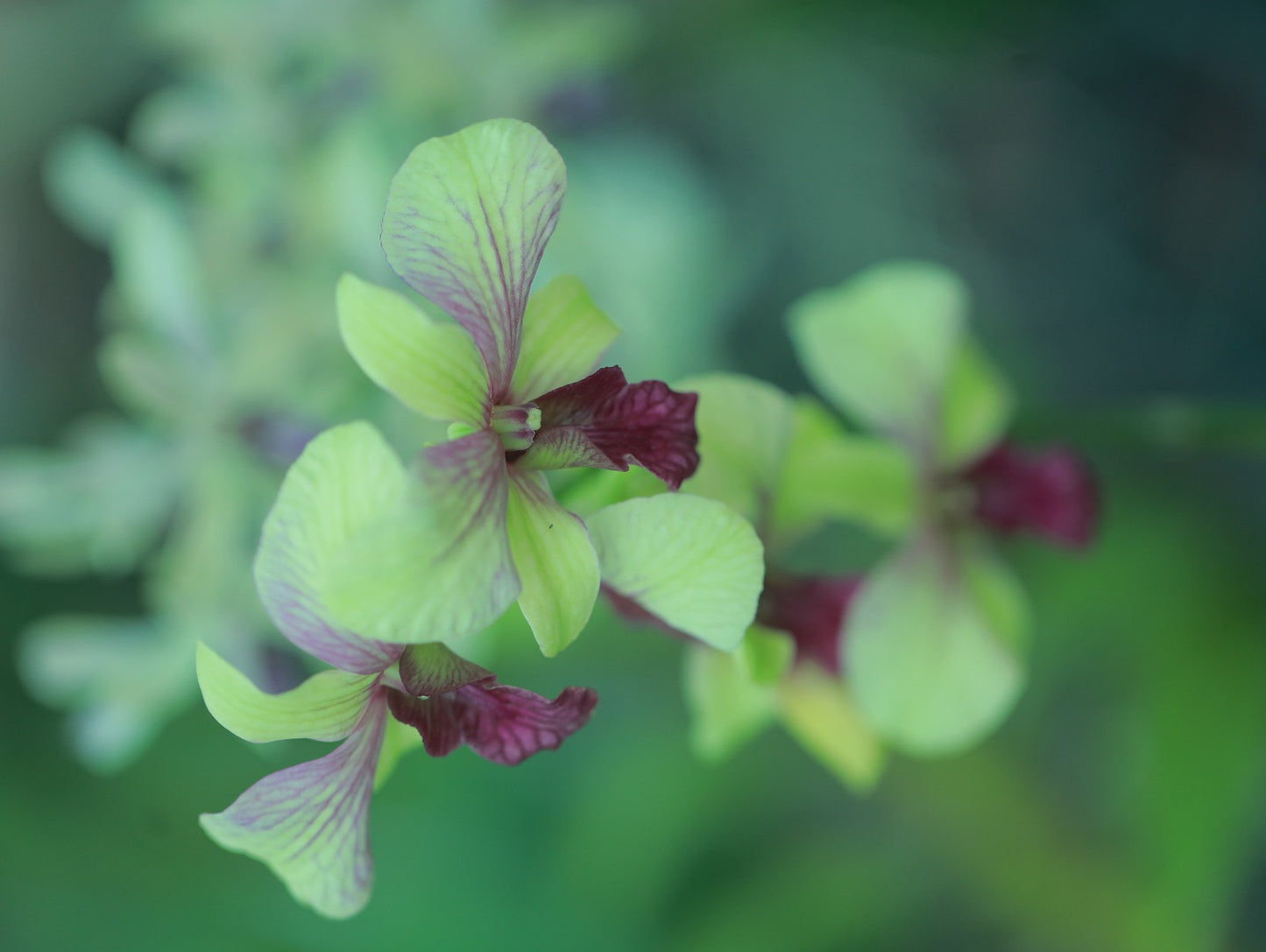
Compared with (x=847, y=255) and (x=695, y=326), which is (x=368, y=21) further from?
(x=847, y=255)

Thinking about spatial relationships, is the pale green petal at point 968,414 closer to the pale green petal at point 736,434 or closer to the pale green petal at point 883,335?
the pale green petal at point 883,335

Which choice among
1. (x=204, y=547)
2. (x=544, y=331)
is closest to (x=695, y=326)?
(x=204, y=547)

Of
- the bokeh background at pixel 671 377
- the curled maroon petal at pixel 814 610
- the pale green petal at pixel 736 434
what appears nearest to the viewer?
the pale green petal at pixel 736 434

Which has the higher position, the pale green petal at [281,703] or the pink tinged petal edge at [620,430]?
the pink tinged petal edge at [620,430]

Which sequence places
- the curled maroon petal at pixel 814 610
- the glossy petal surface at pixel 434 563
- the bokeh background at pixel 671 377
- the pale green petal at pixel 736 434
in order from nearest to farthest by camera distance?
the glossy petal surface at pixel 434 563, the pale green petal at pixel 736 434, the curled maroon petal at pixel 814 610, the bokeh background at pixel 671 377

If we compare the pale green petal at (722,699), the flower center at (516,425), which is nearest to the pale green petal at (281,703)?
the flower center at (516,425)

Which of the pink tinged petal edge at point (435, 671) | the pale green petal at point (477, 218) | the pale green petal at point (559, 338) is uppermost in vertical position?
the pale green petal at point (477, 218)

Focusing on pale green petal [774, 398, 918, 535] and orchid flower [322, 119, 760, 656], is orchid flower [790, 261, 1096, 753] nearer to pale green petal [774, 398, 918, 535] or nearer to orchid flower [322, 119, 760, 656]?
pale green petal [774, 398, 918, 535]
